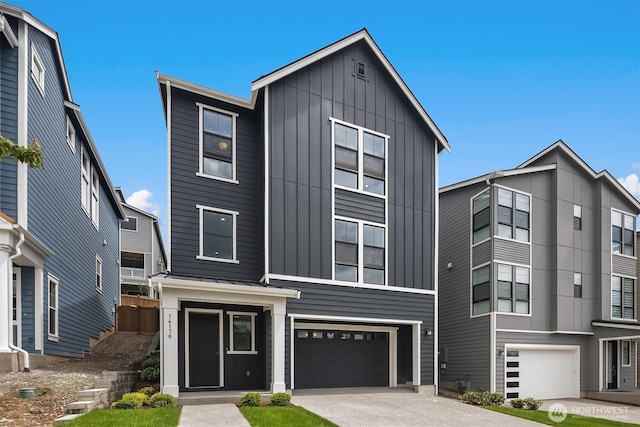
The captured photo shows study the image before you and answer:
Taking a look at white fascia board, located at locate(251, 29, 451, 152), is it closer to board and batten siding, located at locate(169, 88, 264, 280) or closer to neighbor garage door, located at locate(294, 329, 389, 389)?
board and batten siding, located at locate(169, 88, 264, 280)

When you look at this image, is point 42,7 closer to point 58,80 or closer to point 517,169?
point 58,80

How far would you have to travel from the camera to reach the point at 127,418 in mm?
7926

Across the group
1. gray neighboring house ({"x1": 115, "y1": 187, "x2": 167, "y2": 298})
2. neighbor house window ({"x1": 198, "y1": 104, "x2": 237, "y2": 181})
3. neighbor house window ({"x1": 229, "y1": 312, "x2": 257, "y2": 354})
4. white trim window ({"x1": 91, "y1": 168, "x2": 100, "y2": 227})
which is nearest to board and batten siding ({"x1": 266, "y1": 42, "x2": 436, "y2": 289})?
neighbor house window ({"x1": 198, "y1": 104, "x2": 237, "y2": 181})

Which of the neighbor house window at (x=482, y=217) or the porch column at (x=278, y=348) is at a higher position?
the neighbor house window at (x=482, y=217)

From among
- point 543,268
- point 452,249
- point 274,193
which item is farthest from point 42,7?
point 543,268

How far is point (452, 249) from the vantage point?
64.3ft

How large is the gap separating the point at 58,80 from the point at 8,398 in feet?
33.0

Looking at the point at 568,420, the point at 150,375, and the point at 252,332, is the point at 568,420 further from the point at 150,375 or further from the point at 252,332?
the point at 150,375

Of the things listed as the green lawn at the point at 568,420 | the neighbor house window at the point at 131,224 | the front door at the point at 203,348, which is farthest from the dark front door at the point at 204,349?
the neighbor house window at the point at 131,224

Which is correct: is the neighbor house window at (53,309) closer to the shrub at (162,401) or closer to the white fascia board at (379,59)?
the shrub at (162,401)

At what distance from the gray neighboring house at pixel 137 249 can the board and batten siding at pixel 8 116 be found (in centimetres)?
2319

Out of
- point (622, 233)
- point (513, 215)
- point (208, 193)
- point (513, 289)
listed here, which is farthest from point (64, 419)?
point (622, 233)

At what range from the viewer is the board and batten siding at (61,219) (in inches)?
466

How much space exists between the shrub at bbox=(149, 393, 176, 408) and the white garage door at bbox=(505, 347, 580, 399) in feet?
39.6
